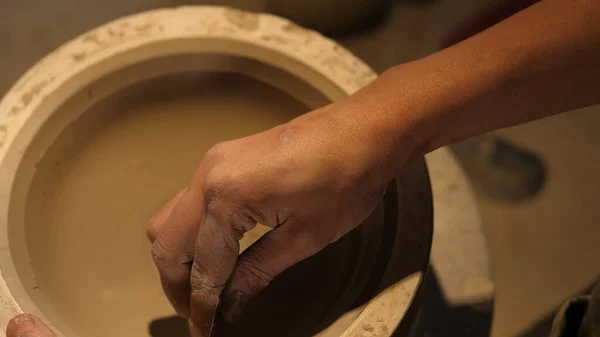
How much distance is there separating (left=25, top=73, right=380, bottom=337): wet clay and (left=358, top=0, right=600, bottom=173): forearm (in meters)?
0.25

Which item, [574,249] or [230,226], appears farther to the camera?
[574,249]

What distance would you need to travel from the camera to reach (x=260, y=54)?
1002mm

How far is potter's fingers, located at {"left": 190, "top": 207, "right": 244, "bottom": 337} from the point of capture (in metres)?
0.73

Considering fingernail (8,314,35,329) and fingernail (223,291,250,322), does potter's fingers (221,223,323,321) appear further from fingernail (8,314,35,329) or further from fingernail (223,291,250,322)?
fingernail (8,314,35,329)

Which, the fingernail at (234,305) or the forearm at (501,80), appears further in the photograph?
the fingernail at (234,305)

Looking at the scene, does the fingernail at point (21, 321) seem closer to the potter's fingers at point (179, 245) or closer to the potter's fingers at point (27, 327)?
the potter's fingers at point (27, 327)

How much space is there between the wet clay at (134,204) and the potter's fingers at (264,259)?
3.2 inches

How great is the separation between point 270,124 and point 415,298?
1.34 ft

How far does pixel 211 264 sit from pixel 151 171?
0.33 meters

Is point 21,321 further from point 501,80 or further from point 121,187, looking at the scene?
point 501,80

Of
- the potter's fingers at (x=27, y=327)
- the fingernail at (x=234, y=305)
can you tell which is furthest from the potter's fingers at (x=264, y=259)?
the potter's fingers at (x=27, y=327)

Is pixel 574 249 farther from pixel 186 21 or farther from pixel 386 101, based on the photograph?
pixel 186 21

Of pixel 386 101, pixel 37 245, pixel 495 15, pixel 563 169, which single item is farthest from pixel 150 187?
pixel 563 169

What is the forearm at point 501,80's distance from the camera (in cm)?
69
